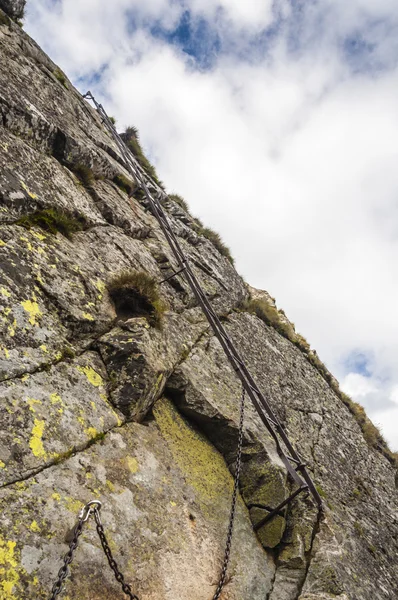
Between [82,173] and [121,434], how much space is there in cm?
691

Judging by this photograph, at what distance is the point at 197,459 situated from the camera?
614 cm

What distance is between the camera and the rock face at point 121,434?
398 cm

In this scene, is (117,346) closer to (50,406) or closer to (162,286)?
(50,406)

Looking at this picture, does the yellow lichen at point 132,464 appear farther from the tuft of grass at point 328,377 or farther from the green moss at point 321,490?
the tuft of grass at point 328,377

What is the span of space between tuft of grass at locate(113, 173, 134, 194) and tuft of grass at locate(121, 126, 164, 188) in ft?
19.2

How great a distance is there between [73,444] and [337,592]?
4.19 meters

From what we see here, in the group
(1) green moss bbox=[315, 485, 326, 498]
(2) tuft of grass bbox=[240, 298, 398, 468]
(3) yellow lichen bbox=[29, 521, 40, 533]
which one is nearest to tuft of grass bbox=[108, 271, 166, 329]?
(3) yellow lichen bbox=[29, 521, 40, 533]

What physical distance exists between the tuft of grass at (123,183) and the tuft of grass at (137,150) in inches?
231

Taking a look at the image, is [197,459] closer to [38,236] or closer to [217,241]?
[38,236]

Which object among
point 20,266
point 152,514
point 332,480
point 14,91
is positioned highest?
point 14,91

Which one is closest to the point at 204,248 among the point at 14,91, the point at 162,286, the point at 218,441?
the point at 162,286

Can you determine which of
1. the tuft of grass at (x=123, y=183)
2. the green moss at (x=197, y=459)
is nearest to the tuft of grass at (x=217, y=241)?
the tuft of grass at (x=123, y=183)

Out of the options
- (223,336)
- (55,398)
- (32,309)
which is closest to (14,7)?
(32,309)

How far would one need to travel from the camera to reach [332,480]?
905 centimetres
